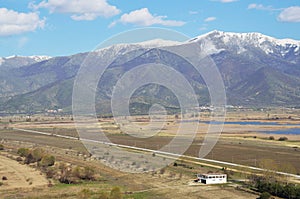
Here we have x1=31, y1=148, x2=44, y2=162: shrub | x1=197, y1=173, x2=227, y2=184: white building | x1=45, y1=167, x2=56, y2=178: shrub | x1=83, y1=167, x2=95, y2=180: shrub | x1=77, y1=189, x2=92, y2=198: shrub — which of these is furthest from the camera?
x1=31, y1=148, x2=44, y2=162: shrub

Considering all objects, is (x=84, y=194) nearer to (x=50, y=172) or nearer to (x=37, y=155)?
(x=50, y=172)

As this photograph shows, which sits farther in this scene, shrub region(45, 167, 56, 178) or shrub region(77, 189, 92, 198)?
shrub region(45, 167, 56, 178)

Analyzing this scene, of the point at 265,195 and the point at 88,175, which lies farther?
the point at 88,175

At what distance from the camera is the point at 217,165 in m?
40.3

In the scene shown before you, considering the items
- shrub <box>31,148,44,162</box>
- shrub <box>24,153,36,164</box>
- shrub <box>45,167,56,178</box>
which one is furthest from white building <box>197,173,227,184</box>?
shrub <box>24,153,36,164</box>

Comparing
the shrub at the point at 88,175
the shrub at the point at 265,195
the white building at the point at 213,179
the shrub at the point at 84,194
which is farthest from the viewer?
the shrub at the point at 88,175

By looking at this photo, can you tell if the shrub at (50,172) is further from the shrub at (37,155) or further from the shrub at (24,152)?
the shrub at (24,152)

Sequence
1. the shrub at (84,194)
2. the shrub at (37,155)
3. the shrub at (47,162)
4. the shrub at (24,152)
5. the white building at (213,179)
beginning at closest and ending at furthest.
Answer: the shrub at (84,194) → the white building at (213,179) → the shrub at (47,162) → the shrub at (37,155) → the shrub at (24,152)

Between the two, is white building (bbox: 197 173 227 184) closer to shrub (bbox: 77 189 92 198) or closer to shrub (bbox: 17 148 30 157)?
shrub (bbox: 77 189 92 198)

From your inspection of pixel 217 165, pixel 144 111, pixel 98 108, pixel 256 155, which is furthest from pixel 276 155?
pixel 98 108

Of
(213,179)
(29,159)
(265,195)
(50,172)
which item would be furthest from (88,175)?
(265,195)

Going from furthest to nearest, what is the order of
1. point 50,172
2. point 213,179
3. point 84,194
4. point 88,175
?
1. point 50,172
2. point 88,175
3. point 213,179
4. point 84,194

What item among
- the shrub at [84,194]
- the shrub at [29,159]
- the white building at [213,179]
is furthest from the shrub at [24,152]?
the white building at [213,179]

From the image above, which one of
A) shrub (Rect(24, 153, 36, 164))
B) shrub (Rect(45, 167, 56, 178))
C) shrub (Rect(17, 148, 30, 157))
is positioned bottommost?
shrub (Rect(45, 167, 56, 178))
